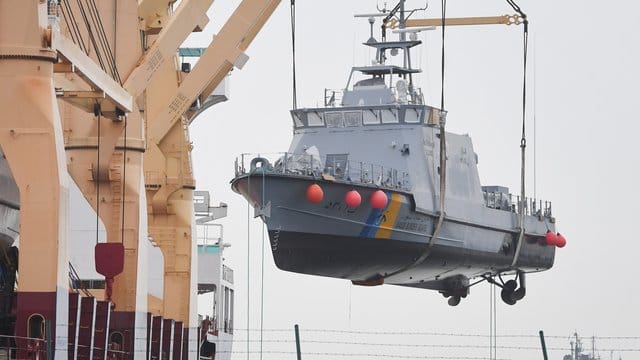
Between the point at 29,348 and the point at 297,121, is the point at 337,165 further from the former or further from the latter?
the point at 29,348

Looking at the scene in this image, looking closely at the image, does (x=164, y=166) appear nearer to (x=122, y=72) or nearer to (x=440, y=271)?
(x=122, y=72)

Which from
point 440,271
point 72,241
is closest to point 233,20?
point 72,241

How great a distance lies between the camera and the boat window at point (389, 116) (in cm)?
5616

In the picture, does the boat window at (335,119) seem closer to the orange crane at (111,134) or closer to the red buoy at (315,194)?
the red buoy at (315,194)

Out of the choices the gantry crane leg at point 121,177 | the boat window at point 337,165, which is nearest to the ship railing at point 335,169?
the boat window at point 337,165

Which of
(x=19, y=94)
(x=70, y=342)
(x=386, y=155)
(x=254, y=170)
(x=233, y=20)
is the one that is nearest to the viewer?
(x=19, y=94)

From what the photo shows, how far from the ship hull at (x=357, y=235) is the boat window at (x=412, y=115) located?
2811 millimetres

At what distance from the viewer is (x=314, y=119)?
5694cm

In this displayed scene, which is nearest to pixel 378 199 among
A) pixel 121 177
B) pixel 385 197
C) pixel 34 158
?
pixel 385 197

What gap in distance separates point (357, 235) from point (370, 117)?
547 cm

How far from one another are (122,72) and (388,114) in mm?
24140

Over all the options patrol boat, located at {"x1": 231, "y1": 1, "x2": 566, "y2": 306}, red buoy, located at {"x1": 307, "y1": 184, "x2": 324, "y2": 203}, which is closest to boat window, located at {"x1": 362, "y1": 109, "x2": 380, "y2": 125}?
patrol boat, located at {"x1": 231, "y1": 1, "x2": 566, "y2": 306}

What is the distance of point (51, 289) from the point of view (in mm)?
23797

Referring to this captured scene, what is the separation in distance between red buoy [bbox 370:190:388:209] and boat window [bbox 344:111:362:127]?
4665mm
